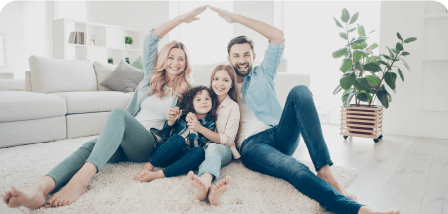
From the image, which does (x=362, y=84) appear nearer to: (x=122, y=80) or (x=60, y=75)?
(x=122, y=80)

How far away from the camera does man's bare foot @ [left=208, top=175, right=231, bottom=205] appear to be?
1.12 m

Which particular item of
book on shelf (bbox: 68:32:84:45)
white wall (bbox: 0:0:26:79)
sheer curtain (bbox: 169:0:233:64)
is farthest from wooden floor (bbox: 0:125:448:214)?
white wall (bbox: 0:0:26:79)

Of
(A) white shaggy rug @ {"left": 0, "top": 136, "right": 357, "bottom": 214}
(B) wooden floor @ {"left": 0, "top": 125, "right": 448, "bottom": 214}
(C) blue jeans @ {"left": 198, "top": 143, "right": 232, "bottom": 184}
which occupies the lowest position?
(B) wooden floor @ {"left": 0, "top": 125, "right": 448, "bottom": 214}

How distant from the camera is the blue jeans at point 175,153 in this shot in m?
1.41

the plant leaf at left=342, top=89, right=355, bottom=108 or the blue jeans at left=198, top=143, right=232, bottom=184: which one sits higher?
the plant leaf at left=342, top=89, right=355, bottom=108

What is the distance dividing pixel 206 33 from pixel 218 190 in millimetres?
4686

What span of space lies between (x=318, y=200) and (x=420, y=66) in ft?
9.21

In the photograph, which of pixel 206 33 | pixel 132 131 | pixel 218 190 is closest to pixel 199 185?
pixel 218 190

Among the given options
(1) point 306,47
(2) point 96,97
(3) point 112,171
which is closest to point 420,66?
(1) point 306,47

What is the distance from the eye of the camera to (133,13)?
5754 mm

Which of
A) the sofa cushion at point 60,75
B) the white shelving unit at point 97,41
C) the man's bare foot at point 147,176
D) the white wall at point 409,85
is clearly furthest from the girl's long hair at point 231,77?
the white shelving unit at point 97,41

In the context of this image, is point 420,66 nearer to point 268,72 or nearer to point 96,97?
point 268,72

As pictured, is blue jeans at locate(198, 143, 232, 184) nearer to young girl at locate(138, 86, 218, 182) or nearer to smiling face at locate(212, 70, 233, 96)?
young girl at locate(138, 86, 218, 182)

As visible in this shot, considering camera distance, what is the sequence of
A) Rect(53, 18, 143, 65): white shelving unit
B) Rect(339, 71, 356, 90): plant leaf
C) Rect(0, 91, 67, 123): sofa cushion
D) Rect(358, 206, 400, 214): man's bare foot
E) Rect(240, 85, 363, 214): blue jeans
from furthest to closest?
Rect(53, 18, 143, 65): white shelving unit < Rect(339, 71, 356, 90): plant leaf < Rect(0, 91, 67, 123): sofa cushion < Rect(240, 85, 363, 214): blue jeans < Rect(358, 206, 400, 214): man's bare foot
